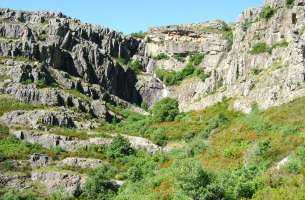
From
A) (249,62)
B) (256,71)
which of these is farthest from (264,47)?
(256,71)

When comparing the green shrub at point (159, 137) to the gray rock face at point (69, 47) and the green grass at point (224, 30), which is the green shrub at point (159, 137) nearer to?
the gray rock face at point (69, 47)

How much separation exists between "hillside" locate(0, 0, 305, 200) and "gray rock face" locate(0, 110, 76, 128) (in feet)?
0.64

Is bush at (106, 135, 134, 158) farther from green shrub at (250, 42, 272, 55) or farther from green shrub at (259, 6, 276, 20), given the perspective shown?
green shrub at (259, 6, 276, 20)

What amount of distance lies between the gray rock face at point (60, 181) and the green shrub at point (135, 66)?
231ft

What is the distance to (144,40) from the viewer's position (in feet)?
530

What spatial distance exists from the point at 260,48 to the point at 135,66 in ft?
165

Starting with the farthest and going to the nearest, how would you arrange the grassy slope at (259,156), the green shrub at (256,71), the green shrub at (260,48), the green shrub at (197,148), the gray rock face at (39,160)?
the green shrub at (260,48), the green shrub at (256,71), the gray rock face at (39,160), the green shrub at (197,148), the grassy slope at (259,156)

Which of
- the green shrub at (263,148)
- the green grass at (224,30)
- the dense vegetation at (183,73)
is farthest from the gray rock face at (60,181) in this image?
the green grass at (224,30)

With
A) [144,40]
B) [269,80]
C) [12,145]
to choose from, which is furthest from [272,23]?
[144,40]

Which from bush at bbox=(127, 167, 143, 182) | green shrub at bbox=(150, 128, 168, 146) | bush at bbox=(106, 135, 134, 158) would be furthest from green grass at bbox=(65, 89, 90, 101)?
bush at bbox=(127, 167, 143, 182)

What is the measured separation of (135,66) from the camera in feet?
495

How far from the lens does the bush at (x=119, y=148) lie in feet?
288

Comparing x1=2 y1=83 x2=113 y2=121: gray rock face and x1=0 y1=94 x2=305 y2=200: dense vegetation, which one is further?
x1=2 y1=83 x2=113 y2=121: gray rock face

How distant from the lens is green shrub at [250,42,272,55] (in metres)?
104
